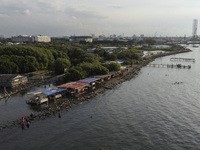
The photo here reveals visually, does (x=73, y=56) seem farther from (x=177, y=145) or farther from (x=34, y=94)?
(x=177, y=145)

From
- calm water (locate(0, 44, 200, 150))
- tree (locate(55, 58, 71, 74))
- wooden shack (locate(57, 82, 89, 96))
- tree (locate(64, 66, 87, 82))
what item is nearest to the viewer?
calm water (locate(0, 44, 200, 150))

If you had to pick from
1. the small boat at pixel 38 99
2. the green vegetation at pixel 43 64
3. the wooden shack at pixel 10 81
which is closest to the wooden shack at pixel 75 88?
the small boat at pixel 38 99

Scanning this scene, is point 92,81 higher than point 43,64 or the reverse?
the reverse

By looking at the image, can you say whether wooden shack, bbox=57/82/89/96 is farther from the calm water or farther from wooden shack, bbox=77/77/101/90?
the calm water


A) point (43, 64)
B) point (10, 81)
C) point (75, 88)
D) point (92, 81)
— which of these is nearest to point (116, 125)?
point (75, 88)

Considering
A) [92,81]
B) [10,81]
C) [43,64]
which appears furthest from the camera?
[43,64]

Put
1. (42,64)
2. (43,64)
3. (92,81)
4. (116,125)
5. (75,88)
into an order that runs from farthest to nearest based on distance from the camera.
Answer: (43,64) → (42,64) → (92,81) → (75,88) → (116,125)

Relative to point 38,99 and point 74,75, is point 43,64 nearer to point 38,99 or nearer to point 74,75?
point 74,75

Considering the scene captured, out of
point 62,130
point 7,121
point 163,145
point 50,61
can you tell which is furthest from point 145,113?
point 50,61

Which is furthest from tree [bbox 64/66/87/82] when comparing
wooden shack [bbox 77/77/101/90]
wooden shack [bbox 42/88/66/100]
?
wooden shack [bbox 42/88/66/100]
